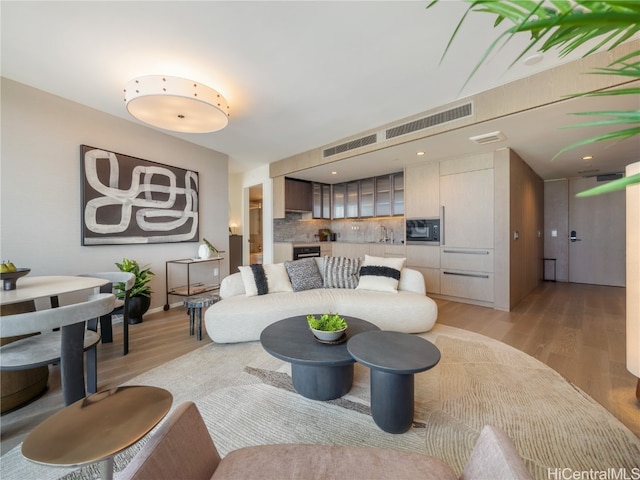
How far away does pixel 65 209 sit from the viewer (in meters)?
3.19

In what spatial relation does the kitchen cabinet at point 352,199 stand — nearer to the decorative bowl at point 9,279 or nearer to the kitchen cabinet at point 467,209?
the kitchen cabinet at point 467,209

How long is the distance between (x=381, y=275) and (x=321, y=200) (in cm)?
356

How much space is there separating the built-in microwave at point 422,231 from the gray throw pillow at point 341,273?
1690mm

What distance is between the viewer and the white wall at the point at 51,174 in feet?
9.24

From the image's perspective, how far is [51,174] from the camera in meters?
3.08

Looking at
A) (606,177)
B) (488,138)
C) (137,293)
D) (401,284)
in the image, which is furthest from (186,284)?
(606,177)

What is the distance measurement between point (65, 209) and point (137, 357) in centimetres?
197

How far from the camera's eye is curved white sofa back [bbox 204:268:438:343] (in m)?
2.83

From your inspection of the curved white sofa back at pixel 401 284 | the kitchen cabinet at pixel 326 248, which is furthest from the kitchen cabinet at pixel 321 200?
the curved white sofa back at pixel 401 284

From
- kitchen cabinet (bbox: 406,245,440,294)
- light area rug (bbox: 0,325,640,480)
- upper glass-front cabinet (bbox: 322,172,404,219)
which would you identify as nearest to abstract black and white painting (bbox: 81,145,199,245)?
light area rug (bbox: 0,325,640,480)

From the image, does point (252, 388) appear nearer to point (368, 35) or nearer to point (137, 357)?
point (137, 357)

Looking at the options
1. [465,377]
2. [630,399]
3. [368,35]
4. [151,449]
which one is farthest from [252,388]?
[368,35]

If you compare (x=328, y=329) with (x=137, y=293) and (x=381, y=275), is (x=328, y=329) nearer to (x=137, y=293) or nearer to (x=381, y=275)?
(x=381, y=275)

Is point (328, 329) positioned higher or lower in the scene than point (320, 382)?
higher
